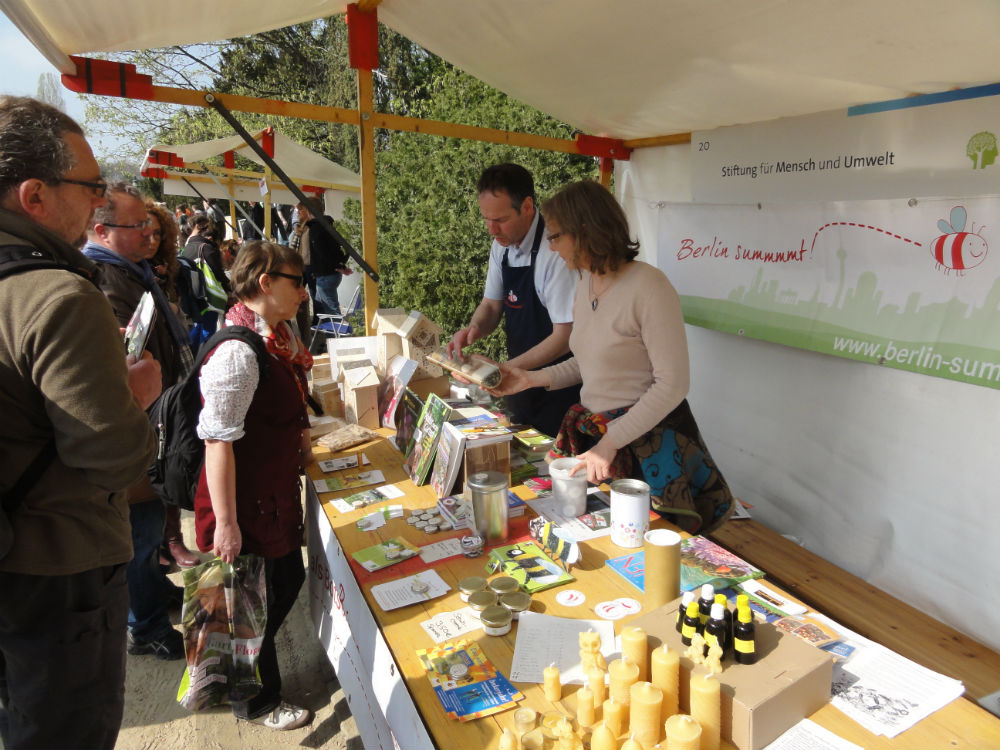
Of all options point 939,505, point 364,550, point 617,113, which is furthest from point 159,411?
point 939,505

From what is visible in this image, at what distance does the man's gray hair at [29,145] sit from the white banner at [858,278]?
2.85m

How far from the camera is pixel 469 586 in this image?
5.07ft

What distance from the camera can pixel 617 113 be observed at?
340cm

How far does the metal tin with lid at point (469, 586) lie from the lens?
5.06ft

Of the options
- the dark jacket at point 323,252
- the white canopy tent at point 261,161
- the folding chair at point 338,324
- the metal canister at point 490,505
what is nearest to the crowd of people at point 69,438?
the metal canister at point 490,505

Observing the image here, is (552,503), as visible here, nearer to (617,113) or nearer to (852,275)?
(852,275)

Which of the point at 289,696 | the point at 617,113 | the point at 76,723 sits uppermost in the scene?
the point at 617,113

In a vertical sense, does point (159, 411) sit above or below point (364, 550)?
above

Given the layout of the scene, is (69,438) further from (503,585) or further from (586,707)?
(586,707)

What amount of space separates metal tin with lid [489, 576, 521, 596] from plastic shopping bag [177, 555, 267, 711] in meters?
0.93

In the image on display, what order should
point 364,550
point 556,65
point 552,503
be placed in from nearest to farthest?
point 364,550 < point 552,503 < point 556,65

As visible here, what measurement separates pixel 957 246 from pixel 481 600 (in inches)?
87.9

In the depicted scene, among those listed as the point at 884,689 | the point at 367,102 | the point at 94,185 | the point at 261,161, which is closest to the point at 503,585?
the point at 884,689

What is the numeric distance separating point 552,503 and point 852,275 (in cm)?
179
